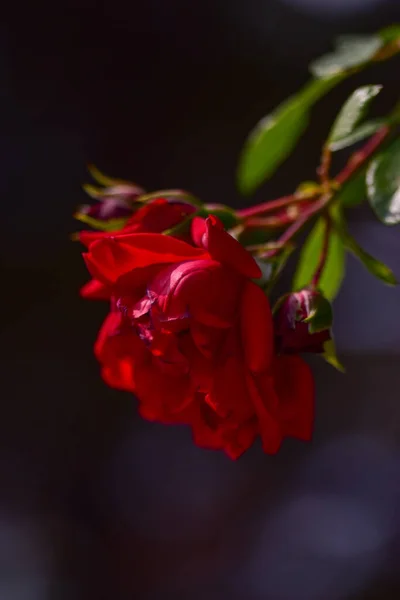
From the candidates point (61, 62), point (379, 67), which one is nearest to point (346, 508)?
point (379, 67)

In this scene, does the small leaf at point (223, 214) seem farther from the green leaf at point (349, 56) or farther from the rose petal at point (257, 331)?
the green leaf at point (349, 56)

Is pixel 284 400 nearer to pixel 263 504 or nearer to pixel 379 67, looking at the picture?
pixel 379 67

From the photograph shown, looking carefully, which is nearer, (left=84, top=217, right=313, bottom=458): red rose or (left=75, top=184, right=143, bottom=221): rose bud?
(left=84, top=217, right=313, bottom=458): red rose

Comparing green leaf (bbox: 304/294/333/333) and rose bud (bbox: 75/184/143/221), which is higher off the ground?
rose bud (bbox: 75/184/143/221)

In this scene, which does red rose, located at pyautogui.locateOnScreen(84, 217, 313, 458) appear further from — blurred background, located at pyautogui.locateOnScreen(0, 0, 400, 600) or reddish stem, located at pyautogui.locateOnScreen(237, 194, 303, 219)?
blurred background, located at pyautogui.locateOnScreen(0, 0, 400, 600)

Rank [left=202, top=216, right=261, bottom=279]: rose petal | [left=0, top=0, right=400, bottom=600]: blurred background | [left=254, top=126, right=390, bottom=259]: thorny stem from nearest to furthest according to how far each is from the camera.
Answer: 1. [left=202, top=216, right=261, bottom=279]: rose petal
2. [left=254, top=126, right=390, bottom=259]: thorny stem
3. [left=0, top=0, right=400, bottom=600]: blurred background

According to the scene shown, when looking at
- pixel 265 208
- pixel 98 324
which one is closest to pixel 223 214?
pixel 265 208

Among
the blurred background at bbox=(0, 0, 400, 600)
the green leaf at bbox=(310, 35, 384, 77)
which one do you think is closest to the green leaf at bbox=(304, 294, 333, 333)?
the green leaf at bbox=(310, 35, 384, 77)
